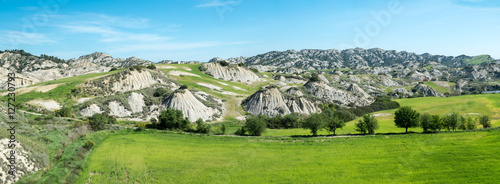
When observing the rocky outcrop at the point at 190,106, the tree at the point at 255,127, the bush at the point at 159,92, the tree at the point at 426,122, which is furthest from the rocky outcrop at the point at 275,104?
the tree at the point at 426,122

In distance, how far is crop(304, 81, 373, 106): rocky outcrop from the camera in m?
119

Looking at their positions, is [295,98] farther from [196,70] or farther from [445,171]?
[196,70]

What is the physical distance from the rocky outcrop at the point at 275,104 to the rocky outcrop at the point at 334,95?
2957 centimetres

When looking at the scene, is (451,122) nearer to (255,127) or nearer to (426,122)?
(426,122)

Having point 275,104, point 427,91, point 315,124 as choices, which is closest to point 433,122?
point 315,124

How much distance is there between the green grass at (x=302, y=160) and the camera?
101 feet

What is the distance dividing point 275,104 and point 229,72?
6959 centimetres

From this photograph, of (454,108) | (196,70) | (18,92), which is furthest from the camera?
(196,70)

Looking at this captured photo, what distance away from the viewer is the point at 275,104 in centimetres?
9138

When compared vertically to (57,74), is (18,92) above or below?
below

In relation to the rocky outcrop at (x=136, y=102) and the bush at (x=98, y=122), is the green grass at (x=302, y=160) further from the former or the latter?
the rocky outcrop at (x=136, y=102)

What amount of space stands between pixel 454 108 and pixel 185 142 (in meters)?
93.0

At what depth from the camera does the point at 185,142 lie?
1898 inches

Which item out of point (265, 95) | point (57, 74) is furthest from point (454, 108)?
point (57, 74)
